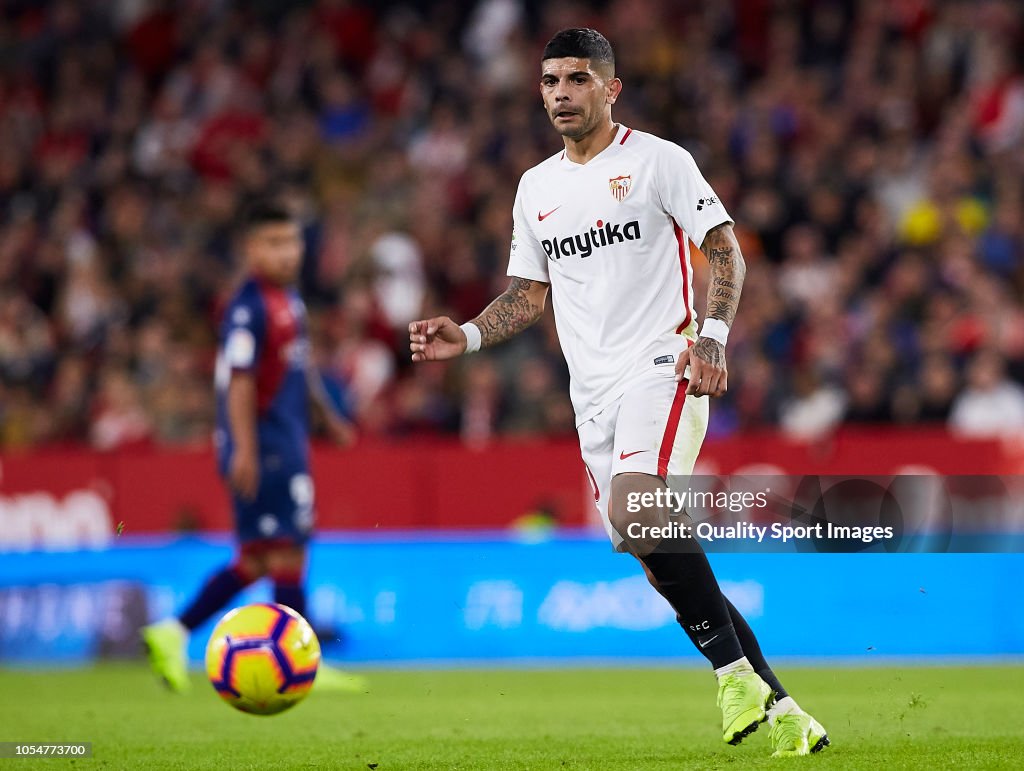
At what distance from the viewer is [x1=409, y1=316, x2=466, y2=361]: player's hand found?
6852 mm

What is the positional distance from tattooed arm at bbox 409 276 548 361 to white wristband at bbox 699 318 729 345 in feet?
3.54

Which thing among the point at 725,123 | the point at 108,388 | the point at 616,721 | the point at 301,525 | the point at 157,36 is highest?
the point at 157,36

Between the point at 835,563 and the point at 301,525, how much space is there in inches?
163

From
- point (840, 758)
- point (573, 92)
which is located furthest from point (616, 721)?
point (573, 92)

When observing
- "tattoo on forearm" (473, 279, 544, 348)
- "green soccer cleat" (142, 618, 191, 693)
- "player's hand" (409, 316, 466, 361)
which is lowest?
"green soccer cleat" (142, 618, 191, 693)

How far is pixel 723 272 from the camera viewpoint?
21.4ft

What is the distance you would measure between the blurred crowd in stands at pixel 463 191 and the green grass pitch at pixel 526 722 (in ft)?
14.0

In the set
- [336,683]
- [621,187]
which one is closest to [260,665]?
[621,187]

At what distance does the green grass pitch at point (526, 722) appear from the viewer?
257 inches

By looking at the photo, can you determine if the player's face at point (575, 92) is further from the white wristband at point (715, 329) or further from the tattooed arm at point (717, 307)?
the white wristband at point (715, 329)

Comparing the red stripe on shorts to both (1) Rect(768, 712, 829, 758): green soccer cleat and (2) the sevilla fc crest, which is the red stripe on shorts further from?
(1) Rect(768, 712, 829, 758): green soccer cleat

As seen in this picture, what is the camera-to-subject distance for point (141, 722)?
8.42 m

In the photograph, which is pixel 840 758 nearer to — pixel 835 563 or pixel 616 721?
pixel 616 721

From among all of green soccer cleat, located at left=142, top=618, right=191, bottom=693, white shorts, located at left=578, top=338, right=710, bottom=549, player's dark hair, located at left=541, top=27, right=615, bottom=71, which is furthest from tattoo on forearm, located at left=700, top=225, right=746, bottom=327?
green soccer cleat, located at left=142, top=618, right=191, bottom=693
